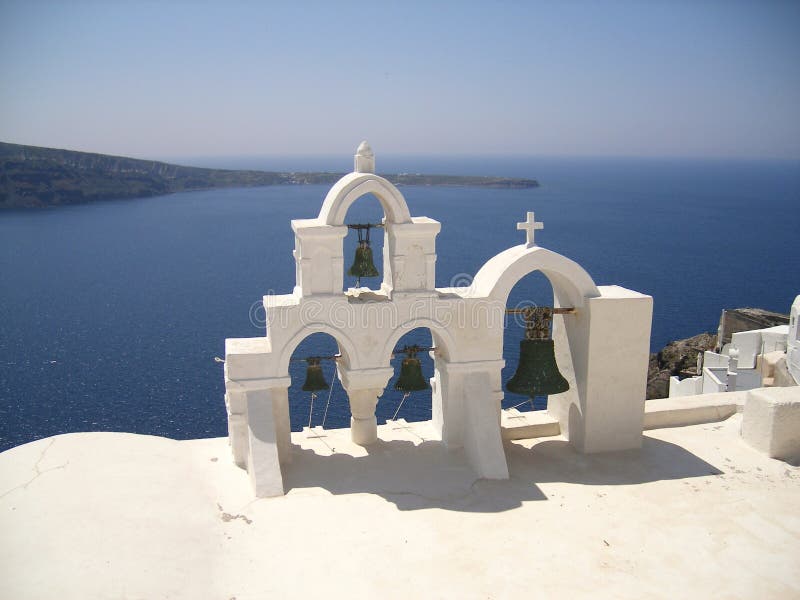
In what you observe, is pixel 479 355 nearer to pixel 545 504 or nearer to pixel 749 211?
pixel 545 504

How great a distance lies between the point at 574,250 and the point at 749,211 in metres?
59.9

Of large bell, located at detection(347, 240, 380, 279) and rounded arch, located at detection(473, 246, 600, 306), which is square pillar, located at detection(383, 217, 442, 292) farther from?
rounded arch, located at detection(473, 246, 600, 306)

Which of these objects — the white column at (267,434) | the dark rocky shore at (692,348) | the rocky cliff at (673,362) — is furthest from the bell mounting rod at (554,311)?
the rocky cliff at (673,362)

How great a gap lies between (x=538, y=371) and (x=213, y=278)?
5128cm

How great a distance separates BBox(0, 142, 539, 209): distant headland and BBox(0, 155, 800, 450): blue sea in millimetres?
3757

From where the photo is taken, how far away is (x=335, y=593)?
7.87 meters

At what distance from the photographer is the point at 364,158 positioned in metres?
10.9

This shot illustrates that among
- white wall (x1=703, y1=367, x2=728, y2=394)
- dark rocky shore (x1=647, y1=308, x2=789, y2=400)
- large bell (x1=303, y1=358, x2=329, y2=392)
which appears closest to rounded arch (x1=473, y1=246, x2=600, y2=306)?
large bell (x1=303, y1=358, x2=329, y2=392)

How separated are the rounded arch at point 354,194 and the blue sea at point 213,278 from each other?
12.1 feet

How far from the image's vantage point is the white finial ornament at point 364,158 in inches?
429

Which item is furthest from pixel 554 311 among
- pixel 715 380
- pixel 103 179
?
pixel 103 179

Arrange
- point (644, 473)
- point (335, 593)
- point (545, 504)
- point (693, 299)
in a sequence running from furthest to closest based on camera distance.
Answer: point (693, 299), point (644, 473), point (545, 504), point (335, 593)

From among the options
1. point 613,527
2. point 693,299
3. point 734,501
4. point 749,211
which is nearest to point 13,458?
point 613,527

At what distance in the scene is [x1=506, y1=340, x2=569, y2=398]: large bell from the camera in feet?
38.4
